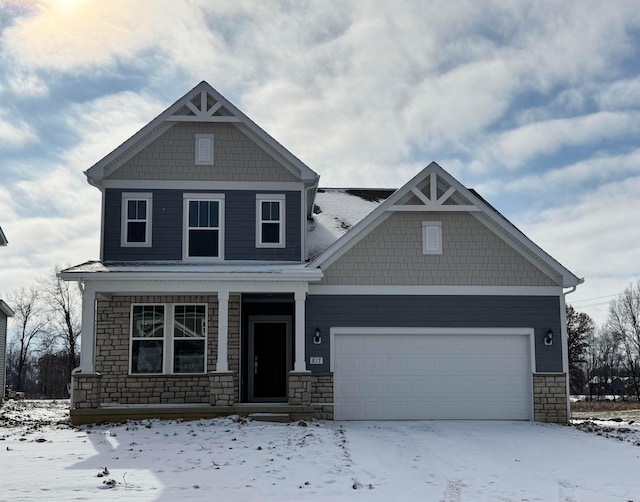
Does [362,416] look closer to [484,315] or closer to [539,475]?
[484,315]

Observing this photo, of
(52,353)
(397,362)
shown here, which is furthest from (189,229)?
(52,353)

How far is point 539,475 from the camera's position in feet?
32.0

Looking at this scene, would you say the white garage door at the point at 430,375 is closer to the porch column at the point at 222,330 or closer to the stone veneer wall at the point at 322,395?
the stone veneer wall at the point at 322,395

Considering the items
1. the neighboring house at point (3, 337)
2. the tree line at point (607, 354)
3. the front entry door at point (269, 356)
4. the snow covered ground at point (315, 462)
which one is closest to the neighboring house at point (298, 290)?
the front entry door at point (269, 356)

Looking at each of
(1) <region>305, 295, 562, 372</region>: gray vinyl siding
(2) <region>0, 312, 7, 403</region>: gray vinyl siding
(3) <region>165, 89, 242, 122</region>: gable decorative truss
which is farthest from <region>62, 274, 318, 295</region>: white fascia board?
(2) <region>0, 312, 7, 403</region>: gray vinyl siding

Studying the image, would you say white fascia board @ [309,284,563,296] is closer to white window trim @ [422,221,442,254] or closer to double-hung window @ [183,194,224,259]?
white window trim @ [422,221,442,254]

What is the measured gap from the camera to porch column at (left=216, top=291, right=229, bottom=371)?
50.1 feet

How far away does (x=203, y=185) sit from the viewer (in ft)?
55.4

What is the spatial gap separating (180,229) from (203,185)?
1175 millimetres

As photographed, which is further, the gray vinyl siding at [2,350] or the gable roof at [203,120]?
the gray vinyl siding at [2,350]

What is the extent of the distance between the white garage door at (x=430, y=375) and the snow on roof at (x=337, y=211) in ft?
9.03

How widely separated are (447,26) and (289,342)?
8.48 metres

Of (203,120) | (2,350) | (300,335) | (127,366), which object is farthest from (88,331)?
(2,350)

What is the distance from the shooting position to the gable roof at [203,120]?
54.9 ft
